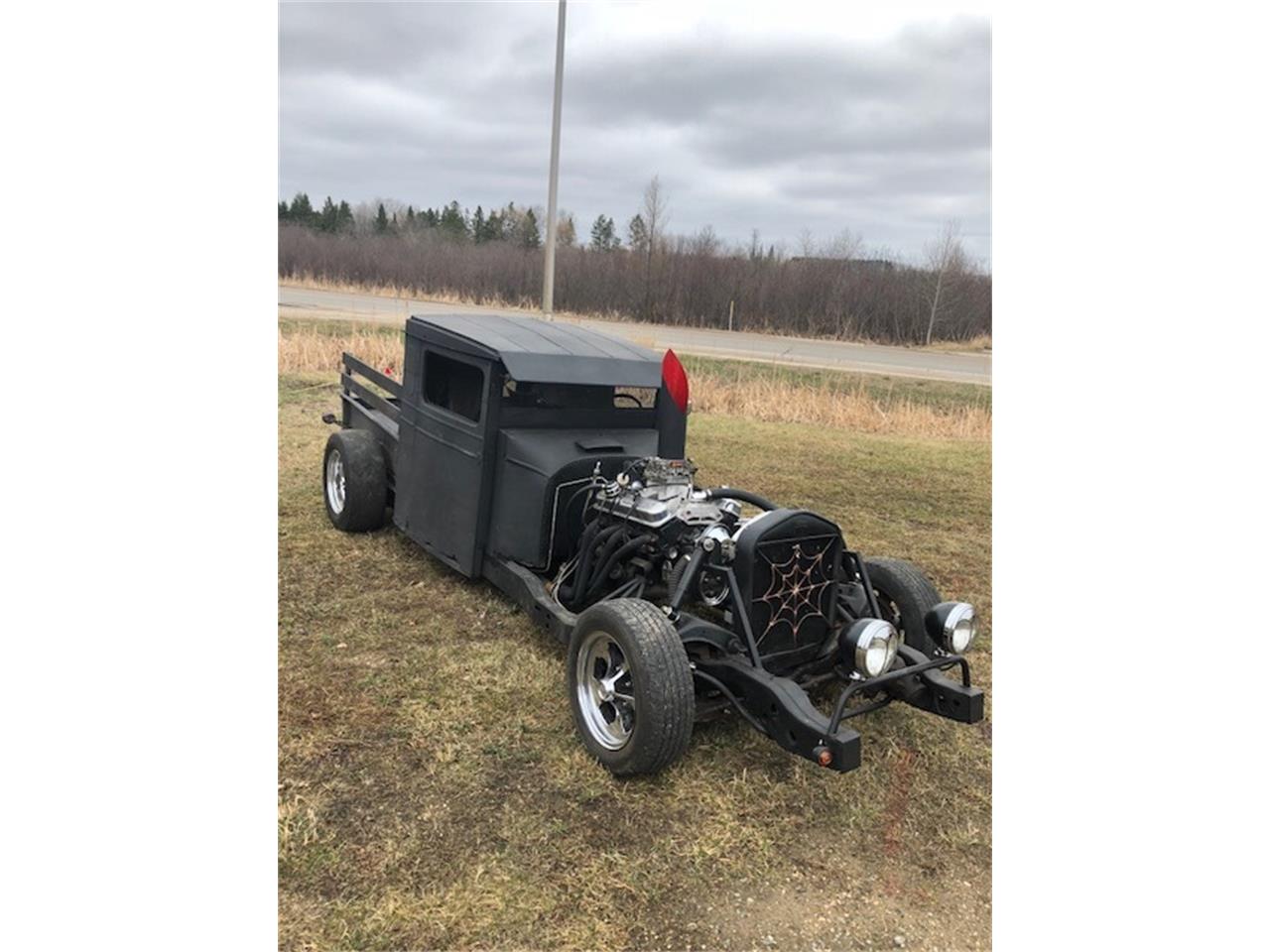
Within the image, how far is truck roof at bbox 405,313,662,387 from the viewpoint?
4148 mm

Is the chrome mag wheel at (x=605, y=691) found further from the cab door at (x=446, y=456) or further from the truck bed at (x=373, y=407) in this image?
the truck bed at (x=373, y=407)

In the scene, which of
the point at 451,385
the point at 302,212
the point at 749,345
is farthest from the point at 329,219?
the point at 451,385

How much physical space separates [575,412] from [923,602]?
6.53 ft

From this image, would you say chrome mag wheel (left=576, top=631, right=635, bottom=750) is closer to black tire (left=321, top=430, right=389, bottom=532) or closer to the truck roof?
the truck roof

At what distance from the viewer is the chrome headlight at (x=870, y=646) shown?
287cm

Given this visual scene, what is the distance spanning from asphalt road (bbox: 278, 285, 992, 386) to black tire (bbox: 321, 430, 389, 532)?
695 cm

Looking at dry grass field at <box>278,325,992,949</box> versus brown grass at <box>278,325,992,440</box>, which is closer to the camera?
dry grass field at <box>278,325,992,949</box>

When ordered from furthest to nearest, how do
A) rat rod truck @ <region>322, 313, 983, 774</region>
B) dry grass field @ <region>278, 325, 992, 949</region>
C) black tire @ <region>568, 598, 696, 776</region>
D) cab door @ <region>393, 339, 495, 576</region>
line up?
cab door @ <region>393, 339, 495, 576</region>, rat rod truck @ <region>322, 313, 983, 774</region>, black tire @ <region>568, 598, 696, 776</region>, dry grass field @ <region>278, 325, 992, 949</region>

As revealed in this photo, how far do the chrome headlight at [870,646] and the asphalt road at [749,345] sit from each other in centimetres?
985

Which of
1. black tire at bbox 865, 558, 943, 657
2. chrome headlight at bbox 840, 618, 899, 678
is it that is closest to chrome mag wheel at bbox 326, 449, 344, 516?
black tire at bbox 865, 558, 943, 657

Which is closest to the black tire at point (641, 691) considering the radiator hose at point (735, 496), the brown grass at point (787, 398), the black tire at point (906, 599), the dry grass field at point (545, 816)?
the dry grass field at point (545, 816)

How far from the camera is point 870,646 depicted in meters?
2.87

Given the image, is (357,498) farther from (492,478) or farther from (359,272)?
(359,272)

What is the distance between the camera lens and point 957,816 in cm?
295
